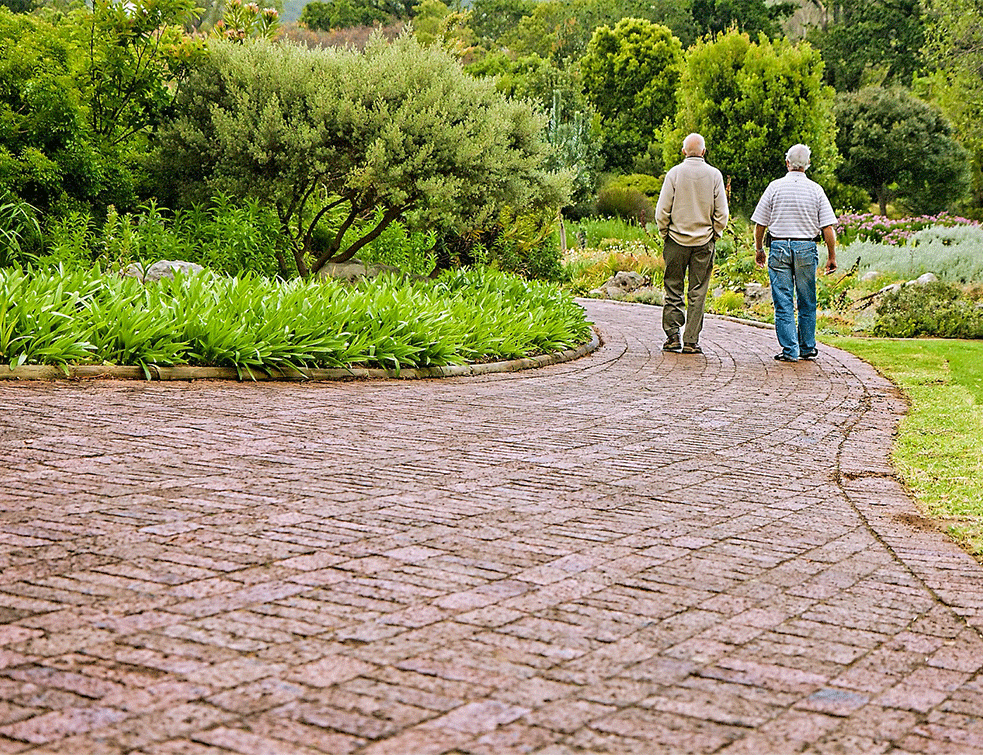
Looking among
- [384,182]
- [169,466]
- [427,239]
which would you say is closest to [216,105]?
[384,182]

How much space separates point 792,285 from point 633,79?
3209cm

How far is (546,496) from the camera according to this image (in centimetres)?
497

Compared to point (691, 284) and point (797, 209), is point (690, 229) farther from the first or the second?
point (797, 209)

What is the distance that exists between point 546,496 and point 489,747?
8.42 feet

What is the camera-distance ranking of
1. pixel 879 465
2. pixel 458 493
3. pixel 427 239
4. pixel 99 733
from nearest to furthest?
pixel 99 733 < pixel 458 493 < pixel 879 465 < pixel 427 239

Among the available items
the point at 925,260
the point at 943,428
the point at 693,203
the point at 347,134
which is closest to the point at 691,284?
the point at 693,203

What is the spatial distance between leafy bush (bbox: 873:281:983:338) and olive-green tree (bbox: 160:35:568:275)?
5900 millimetres

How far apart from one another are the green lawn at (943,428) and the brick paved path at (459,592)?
18 centimetres

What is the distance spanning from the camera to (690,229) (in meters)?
11.5

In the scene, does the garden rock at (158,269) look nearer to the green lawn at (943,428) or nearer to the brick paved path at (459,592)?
the brick paved path at (459,592)

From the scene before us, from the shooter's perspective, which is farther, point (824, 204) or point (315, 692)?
point (824, 204)

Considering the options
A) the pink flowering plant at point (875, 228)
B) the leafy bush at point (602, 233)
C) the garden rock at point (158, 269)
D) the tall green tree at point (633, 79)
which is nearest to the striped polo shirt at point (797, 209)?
the garden rock at point (158, 269)

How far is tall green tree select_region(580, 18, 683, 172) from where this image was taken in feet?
133

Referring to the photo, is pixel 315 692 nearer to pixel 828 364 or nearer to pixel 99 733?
pixel 99 733
